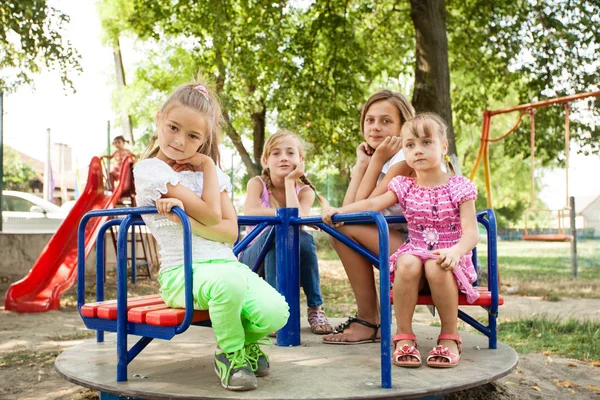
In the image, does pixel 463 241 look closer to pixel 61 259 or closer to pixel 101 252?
pixel 101 252

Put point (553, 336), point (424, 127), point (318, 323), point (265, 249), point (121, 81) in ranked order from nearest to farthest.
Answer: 1. point (424, 127)
2. point (265, 249)
3. point (318, 323)
4. point (553, 336)
5. point (121, 81)

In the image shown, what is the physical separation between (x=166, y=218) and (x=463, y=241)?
131 cm

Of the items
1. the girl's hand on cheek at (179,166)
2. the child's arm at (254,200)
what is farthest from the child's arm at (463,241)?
the child's arm at (254,200)

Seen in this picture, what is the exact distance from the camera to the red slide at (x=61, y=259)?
7.45m

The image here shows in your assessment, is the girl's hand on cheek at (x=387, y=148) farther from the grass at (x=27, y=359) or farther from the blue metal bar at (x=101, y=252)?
the grass at (x=27, y=359)

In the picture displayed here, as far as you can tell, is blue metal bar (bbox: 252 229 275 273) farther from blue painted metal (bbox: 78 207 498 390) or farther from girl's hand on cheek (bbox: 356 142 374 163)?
girl's hand on cheek (bbox: 356 142 374 163)

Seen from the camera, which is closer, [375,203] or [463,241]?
[463,241]

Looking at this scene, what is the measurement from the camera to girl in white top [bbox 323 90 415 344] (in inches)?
133

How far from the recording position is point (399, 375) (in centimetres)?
267

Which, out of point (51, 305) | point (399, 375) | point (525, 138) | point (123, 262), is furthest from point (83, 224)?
point (525, 138)

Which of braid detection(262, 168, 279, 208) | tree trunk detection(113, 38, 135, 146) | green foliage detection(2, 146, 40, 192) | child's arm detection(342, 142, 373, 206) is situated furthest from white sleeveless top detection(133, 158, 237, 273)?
green foliage detection(2, 146, 40, 192)

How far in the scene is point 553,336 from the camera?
531cm

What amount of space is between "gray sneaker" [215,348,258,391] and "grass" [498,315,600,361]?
3017 millimetres

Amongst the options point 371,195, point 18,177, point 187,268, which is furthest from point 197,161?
point 18,177
